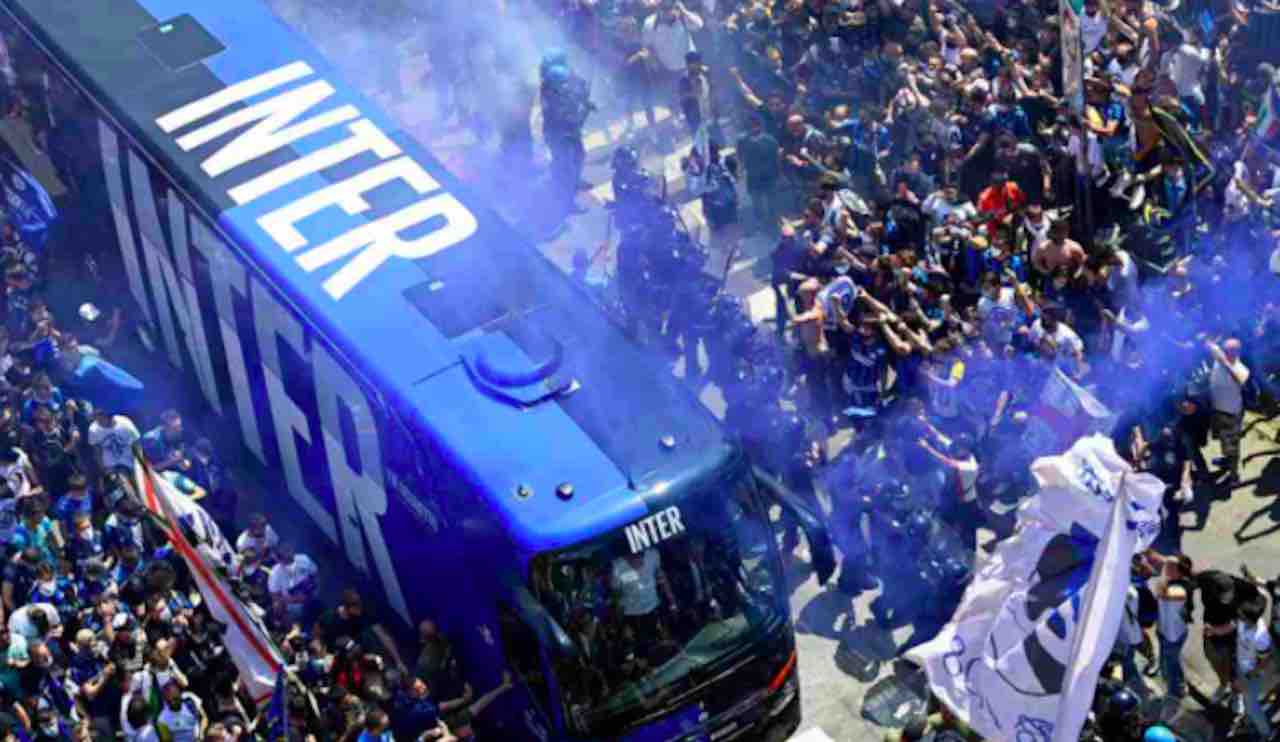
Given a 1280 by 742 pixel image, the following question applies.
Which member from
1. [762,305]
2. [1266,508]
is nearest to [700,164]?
[762,305]

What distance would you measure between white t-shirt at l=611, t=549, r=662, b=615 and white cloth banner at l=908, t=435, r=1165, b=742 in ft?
6.62

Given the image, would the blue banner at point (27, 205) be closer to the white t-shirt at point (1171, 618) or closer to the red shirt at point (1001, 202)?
the red shirt at point (1001, 202)

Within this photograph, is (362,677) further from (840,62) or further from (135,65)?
(840,62)

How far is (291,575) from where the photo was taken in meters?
20.0

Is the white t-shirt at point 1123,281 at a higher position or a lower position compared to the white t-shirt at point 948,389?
higher

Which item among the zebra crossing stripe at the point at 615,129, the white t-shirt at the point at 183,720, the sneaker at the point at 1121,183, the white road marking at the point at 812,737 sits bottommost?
the zebra crossing stripe at the point at 615,129

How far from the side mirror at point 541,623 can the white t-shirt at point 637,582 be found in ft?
1.63

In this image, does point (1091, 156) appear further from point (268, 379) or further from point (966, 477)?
point (268, 379)

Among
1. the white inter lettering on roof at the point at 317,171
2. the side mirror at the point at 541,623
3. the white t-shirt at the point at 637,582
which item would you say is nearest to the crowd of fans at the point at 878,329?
the side mirror at the point at 541,623

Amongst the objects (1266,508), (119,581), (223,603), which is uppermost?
(223,603)

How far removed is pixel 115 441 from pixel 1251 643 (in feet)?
33.0

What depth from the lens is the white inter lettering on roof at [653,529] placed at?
1728 cm

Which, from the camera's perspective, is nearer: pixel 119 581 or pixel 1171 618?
pixel 1171 618

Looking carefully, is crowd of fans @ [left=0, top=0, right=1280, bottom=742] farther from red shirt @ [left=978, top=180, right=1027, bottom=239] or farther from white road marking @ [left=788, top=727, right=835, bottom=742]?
white road marking @ [left=788, top=727, right=835, bottom=742]
